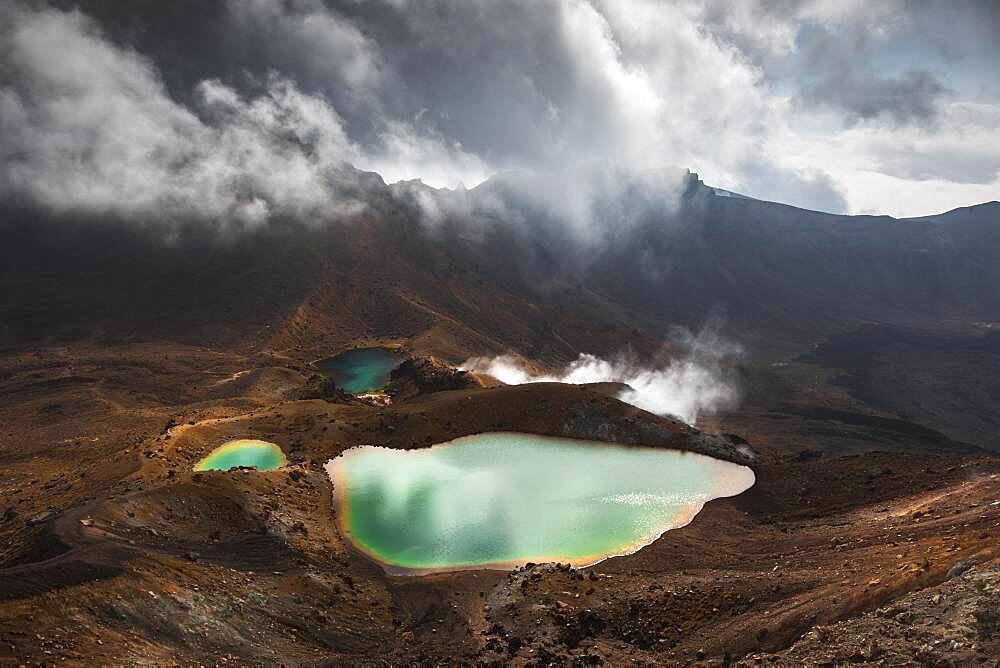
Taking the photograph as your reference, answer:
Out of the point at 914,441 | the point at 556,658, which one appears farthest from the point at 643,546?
the point at 914,441

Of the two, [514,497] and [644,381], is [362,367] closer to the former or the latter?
[644,381]

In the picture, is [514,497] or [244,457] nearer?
[514,497]

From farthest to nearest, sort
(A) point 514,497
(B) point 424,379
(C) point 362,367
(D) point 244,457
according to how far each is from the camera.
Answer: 1. (C) point 362,367
2. (B) point 424,379
3. (D) point 244,457
4. (A) point 514,497

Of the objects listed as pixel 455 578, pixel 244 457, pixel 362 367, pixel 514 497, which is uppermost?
pixel 362 367

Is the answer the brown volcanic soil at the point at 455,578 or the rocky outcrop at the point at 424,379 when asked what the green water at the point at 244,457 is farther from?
the rocky outcrop at the point at 424,379

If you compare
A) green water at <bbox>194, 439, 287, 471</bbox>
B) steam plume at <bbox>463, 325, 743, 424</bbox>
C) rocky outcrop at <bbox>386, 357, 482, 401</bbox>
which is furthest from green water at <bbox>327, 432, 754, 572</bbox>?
steam plume at <bbox>463, 325, 743, 424</bbox>

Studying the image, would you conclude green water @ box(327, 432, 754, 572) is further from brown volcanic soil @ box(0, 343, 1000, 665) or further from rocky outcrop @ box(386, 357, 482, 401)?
rocky outcrop @ box(386, 357, 482, 401)

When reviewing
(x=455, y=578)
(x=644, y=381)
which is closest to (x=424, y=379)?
(x=455, y=578)

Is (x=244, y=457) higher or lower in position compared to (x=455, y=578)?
higher
